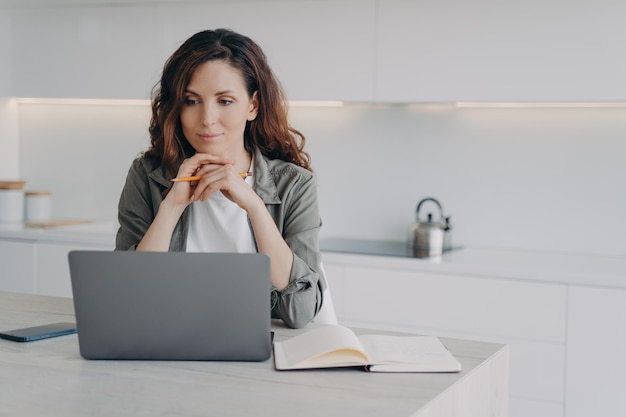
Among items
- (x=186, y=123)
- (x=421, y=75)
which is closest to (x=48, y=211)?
(x=421, y=75)

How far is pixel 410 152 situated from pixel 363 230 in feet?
1.35

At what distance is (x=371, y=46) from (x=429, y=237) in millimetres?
801

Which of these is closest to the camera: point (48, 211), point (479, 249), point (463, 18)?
point (463, 18)

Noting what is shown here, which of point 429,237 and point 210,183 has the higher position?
point 210,183

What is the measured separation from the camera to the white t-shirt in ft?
6.88

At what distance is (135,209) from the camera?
2.14 m

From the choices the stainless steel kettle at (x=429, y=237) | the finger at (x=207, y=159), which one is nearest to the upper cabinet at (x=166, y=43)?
the stainless steel kettle at (x=429, y=237)

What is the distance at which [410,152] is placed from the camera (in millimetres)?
3654

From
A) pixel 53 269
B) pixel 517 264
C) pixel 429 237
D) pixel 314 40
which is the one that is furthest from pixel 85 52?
pixel 517 264

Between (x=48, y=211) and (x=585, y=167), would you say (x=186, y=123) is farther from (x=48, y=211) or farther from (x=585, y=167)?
(x=48, y=211)

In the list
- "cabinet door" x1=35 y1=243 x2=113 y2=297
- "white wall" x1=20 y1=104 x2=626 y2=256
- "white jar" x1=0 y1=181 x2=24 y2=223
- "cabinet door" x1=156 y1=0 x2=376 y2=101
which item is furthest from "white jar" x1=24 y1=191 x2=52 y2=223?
"cabinet door" x1=156 y1=0 x2=376 y2=101

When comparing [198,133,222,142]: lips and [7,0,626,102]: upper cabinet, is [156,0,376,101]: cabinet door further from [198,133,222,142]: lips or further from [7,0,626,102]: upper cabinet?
[198,133,222,142]: lips

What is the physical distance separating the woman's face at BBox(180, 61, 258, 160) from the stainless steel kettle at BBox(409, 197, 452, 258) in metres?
1.36

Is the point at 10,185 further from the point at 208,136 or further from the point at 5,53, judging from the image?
the point at 208,136
